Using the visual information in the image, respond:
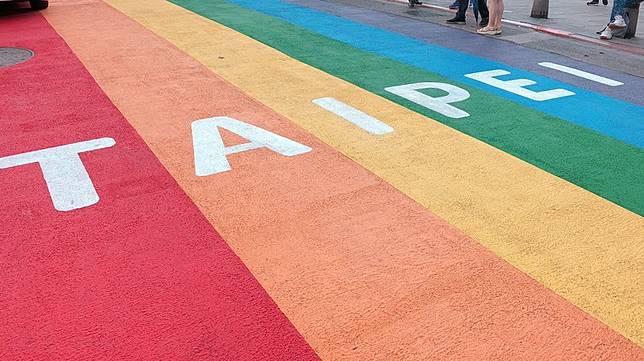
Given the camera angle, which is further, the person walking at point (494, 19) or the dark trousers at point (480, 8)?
the dark trousers at point (480, 8)

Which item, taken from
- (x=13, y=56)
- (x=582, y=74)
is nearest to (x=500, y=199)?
(x=582, y=74)

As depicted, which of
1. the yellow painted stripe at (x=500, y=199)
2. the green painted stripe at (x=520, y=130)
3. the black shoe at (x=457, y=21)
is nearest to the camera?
the yellow painted stripe at (x=500, y=199)

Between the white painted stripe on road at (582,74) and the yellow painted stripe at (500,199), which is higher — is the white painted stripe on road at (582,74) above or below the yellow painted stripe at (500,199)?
above

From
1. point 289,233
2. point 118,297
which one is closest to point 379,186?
point 289,233

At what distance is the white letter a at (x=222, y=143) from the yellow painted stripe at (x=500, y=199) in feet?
1.43

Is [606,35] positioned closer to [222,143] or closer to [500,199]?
[500,199]

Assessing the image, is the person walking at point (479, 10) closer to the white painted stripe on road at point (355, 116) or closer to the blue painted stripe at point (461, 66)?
the blue painted stripe at point (461, 66)

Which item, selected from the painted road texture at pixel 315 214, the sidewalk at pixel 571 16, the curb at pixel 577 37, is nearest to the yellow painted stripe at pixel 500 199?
the painted road texture at pixel 315 214

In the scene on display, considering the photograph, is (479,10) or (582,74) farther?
(479,10)

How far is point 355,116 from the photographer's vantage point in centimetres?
605

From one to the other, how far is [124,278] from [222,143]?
2.08m

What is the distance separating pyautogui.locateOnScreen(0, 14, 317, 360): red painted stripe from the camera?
2.86 m

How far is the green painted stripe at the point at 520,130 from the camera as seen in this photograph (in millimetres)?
4758

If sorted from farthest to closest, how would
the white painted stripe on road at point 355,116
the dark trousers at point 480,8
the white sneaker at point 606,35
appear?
the dark trousers at point 480,8 < the white sneaker at point 606,35 < the white painted stripe on road at point 355,116
